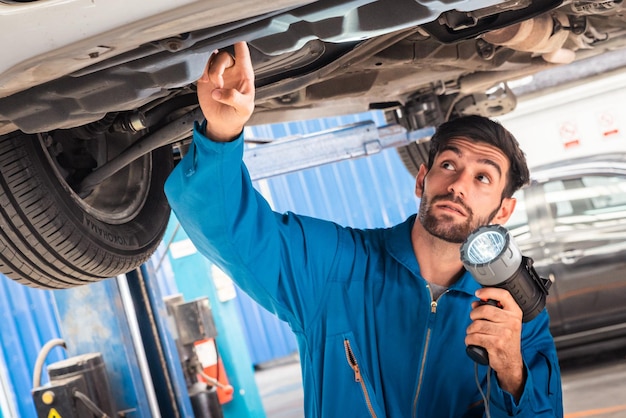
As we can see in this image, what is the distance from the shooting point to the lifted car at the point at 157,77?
119 centimetres

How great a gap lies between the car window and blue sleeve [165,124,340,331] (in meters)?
3.10

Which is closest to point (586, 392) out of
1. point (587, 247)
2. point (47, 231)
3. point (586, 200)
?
point (587, 247)

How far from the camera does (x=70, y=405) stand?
100 inches

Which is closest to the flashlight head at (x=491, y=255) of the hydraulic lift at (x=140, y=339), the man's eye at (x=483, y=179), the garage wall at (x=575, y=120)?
the man's eye at (x=483, y=179)

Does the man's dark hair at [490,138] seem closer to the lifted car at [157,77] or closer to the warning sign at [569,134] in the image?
the lifted car at [157,77]

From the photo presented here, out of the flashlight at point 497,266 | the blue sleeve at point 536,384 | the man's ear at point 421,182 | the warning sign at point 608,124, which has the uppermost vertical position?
the warning sign at point 608,124

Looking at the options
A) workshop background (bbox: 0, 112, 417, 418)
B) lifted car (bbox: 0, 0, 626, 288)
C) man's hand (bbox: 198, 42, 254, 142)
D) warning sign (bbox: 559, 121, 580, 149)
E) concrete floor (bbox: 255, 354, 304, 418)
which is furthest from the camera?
warning sign (bbox: 559, 121, 580, 149)

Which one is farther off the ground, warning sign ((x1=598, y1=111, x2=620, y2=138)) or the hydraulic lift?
warning sign ((x1=598, y1=111, x2=620, y2=138))

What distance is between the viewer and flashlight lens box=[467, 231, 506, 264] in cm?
157

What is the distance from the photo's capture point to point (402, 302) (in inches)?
74.6

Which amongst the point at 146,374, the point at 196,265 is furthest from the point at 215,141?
the point at 196,265

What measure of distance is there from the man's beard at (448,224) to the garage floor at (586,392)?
7.43 feet

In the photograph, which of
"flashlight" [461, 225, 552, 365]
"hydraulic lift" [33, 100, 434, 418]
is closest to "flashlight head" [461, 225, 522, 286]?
"flashlight" [461, 225, 552, 365]

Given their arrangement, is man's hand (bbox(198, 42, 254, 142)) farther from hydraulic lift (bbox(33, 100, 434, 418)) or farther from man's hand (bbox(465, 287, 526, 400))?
hydraulic lift (bbox(33, 100, 434, 418))
